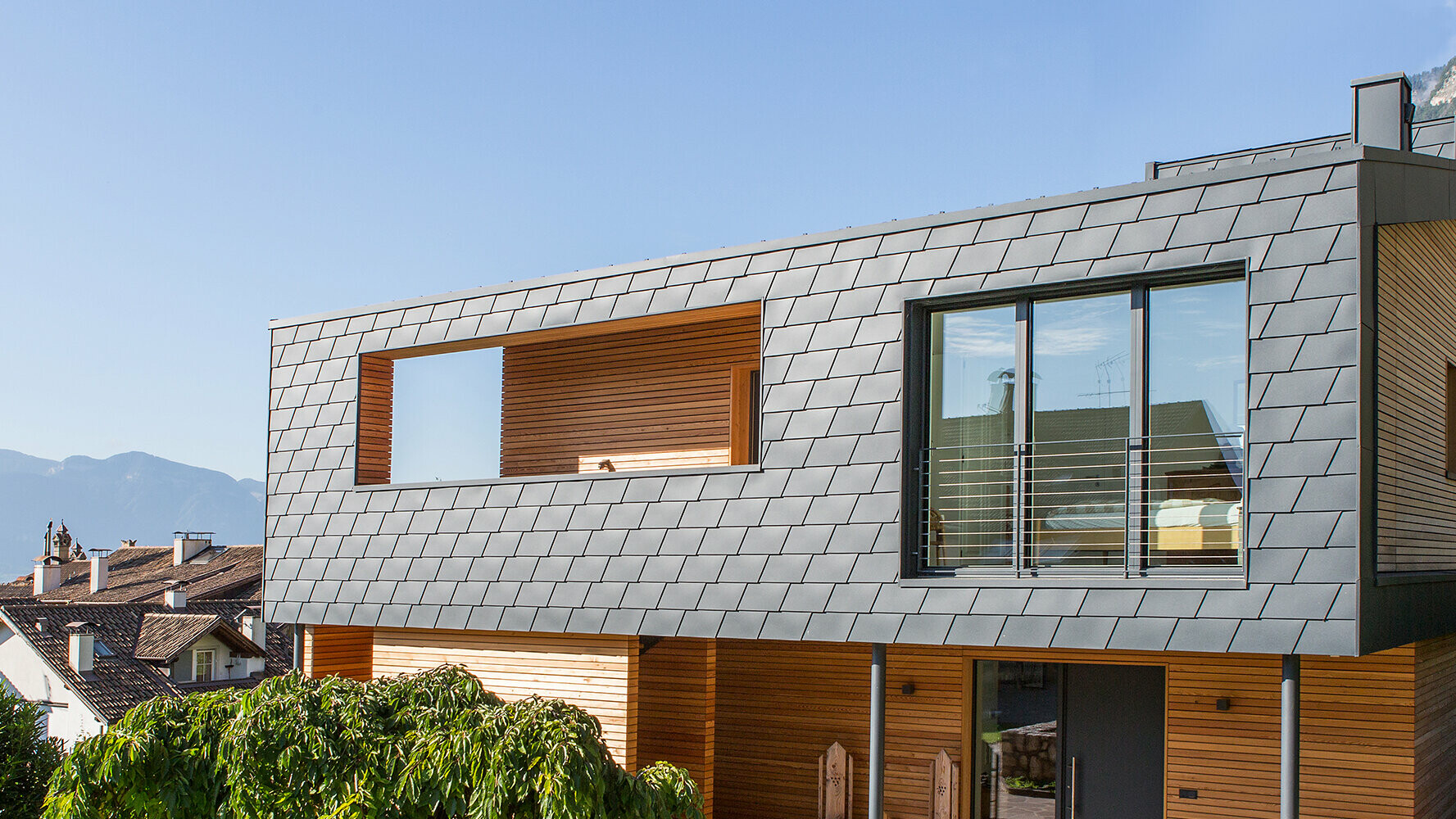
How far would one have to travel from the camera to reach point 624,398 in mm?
12250

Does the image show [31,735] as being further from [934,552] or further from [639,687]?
[934,552]

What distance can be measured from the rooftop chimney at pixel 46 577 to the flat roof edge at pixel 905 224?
140ft

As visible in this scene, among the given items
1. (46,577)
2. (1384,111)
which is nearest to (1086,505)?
(1384,111)

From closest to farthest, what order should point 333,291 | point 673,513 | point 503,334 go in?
point 673,513 < point 503,334 < point 333,291

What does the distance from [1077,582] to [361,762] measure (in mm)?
5338

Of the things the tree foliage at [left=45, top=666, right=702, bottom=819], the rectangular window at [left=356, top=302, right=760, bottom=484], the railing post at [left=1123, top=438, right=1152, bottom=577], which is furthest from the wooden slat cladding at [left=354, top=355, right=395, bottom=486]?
the railing post at [left=1123, top=438, right=1152, bottom=577]

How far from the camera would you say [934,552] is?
344 inches

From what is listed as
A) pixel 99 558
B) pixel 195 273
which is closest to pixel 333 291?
pixel 195 273

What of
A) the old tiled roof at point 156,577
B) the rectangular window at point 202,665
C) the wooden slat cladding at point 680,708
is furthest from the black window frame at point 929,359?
the old tiled roof at point 156,577

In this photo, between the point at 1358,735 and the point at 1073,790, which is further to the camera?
the point at 1073,790

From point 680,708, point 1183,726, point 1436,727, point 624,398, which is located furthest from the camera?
point 624,398

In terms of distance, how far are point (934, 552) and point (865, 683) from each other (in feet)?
10.5

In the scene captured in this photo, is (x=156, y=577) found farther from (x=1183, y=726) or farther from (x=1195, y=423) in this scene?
(x=1195, y=423)

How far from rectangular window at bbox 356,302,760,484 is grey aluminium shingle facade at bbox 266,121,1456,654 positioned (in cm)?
37
